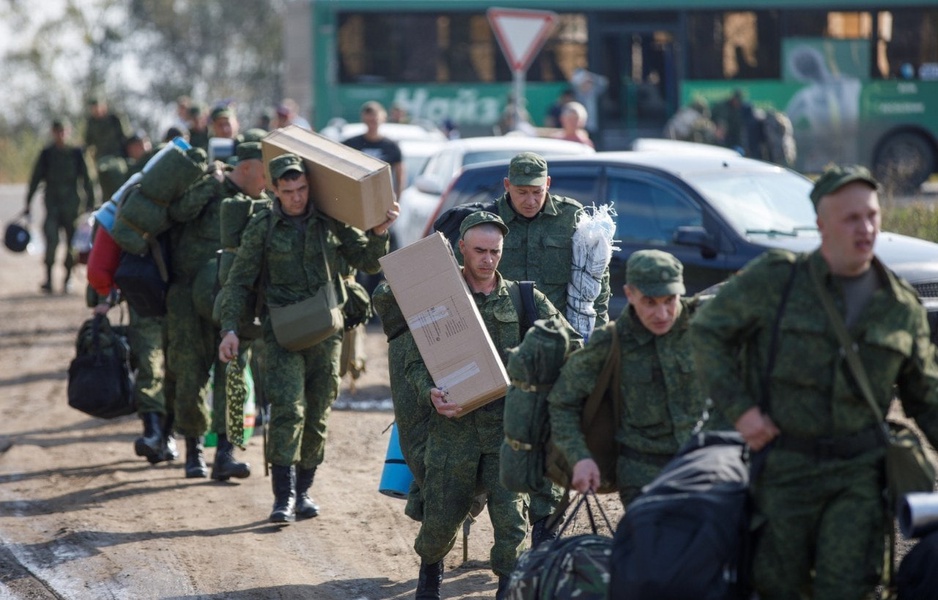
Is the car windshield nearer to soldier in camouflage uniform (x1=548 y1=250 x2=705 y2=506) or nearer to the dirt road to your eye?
the dirt road

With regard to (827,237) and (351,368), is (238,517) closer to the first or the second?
(351,368)

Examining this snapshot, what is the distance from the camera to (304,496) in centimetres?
820

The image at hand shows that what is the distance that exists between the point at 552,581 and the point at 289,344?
3183 millimetres

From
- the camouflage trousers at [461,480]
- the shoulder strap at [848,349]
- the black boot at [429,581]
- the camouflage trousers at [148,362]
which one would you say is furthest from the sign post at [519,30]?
the shoulder strap at [848,349]

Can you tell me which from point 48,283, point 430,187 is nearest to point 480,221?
point 430,187

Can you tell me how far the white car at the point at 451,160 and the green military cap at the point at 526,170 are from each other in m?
6.04

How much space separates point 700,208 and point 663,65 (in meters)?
14.3

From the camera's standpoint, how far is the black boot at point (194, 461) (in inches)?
365

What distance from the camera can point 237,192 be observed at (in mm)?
8672

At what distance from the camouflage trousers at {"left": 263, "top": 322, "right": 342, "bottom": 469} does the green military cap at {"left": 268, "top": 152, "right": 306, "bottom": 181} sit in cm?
84

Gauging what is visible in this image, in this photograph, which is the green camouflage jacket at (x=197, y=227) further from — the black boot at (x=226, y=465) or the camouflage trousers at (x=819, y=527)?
the camouflage trousers at (x=819, y=527)

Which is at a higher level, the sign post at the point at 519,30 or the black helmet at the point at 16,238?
the sign post at the point at 519,30

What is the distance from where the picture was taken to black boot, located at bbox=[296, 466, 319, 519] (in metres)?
8.14

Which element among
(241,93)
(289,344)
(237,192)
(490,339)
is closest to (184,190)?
(237,192)
